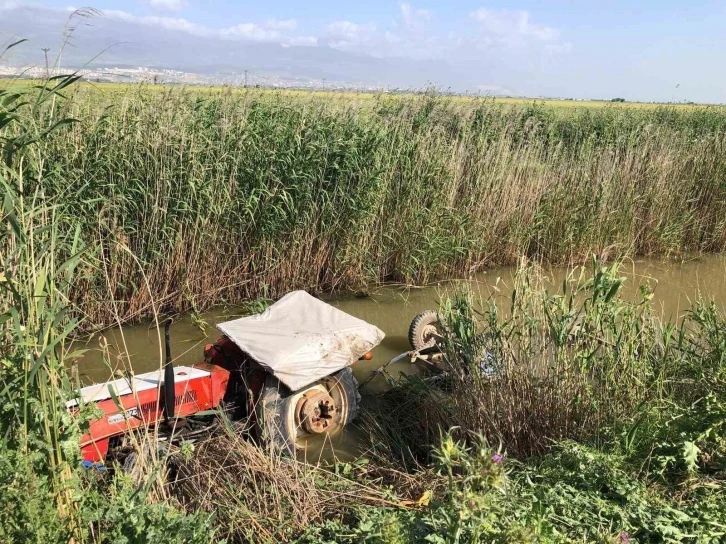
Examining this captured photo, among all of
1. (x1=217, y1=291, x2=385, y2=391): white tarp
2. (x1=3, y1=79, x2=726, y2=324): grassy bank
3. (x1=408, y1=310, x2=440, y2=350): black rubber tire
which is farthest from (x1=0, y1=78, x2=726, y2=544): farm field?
(x1=408, y1=310, x2=440, y2=350): black rubber tire

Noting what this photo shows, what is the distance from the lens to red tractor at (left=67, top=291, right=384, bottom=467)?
12.1 feet

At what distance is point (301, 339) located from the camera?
163 inches

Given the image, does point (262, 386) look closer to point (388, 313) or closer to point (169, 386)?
point (169, 386)

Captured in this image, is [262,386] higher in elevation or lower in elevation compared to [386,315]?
higher

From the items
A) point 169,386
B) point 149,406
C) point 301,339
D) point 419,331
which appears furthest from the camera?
point 419,331

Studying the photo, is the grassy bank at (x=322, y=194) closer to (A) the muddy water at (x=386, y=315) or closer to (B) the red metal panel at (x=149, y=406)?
(A) the muddy water at (x=386, y=315)

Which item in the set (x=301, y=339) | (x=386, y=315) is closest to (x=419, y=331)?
(x=386, y=315)

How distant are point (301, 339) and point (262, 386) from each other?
0.46 meters

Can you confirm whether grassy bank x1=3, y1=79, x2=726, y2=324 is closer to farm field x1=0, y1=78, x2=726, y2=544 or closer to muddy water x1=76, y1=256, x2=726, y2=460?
farm field x1=0, y1=78, x2=726, y2=544

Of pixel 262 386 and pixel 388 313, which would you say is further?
pixel 388 313

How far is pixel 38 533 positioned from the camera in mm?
2205

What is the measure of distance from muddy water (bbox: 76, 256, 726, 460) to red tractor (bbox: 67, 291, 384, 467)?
389mm

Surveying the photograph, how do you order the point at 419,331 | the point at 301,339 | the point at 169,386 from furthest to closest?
the point at 419,331 → the point at 301,339 → the point at 169,386

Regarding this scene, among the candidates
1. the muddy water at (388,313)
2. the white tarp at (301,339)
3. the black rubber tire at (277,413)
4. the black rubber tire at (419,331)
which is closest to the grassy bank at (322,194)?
the muddy water at (388,313)
